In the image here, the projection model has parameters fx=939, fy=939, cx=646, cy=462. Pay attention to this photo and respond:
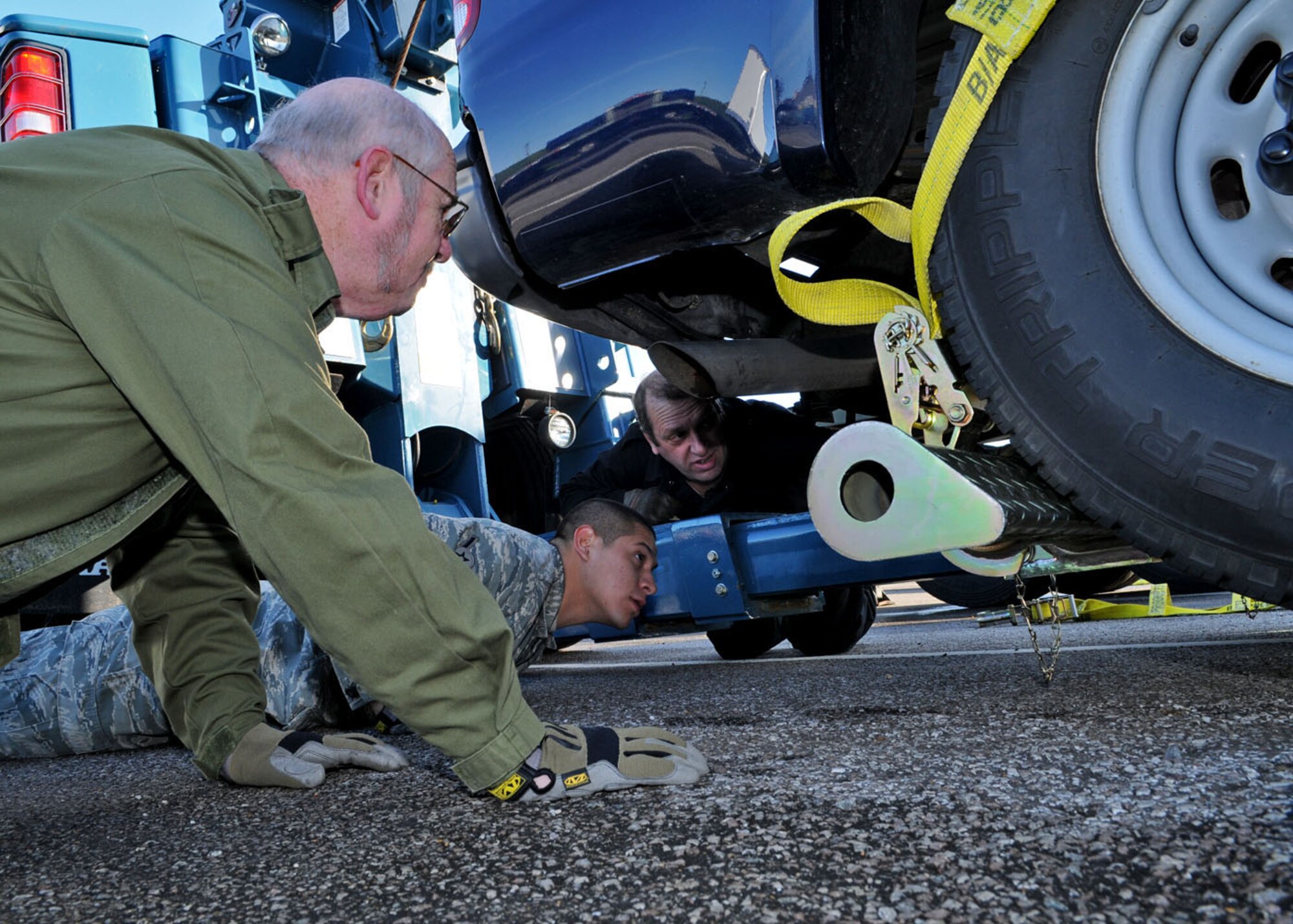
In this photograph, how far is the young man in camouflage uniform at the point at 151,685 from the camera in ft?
6.44

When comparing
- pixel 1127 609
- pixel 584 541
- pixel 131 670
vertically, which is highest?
pixel 584 541

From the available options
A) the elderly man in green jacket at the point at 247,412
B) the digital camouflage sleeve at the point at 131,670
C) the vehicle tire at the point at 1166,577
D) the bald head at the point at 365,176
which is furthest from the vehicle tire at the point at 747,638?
the bald head at the point at 365,176

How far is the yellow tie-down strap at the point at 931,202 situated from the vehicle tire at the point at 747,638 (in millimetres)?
1896

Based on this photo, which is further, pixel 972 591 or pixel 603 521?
pixel 972 591

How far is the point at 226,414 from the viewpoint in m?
0.94

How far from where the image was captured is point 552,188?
5.09 ft

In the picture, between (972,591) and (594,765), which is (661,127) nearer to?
(594,765)

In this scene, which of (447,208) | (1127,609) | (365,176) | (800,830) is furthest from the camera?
(1127,609)

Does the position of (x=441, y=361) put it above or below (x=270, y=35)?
below

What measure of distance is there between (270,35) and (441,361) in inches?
48.9

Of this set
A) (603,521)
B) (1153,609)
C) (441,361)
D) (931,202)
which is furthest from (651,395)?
(1153,609)

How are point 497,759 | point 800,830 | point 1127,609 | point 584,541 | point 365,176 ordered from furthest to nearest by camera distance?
point 1127,609 < point 584,541 < point 365,176 < point 497,759 < point 800,830

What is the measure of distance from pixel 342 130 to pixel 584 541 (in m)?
1.32

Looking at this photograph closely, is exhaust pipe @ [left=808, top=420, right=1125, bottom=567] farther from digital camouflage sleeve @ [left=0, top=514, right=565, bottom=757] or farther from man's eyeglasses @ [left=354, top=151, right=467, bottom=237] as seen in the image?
digital camouflage sleeve @ [left=0, top=514, right=565, bottom=757]
